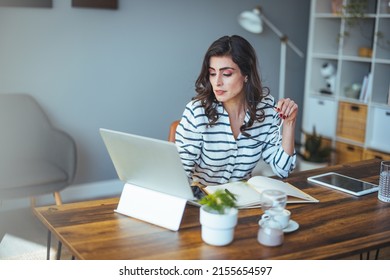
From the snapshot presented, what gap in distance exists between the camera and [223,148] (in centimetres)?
199

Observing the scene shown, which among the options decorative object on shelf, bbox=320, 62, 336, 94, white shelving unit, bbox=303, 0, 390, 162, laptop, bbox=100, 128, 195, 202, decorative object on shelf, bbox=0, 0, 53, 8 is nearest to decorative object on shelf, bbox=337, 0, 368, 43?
white shelving unit, bbox=303, 0, 390, 162

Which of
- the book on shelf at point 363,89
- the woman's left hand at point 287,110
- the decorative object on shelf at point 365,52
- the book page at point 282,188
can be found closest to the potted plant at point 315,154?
the book on shelf at point 363,89

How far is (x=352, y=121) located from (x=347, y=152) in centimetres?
24

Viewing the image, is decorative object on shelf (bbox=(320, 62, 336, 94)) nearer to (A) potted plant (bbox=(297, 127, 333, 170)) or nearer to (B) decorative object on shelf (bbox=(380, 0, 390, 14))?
(A) potted plant (bbox=(297, 127, 333, 170))

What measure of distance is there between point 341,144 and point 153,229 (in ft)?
9.51

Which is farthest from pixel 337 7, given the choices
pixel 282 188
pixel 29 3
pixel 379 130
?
pixel 282 188

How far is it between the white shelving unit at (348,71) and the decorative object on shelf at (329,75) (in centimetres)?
4

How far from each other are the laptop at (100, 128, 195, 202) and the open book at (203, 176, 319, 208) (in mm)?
233

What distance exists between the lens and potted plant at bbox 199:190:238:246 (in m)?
1.35

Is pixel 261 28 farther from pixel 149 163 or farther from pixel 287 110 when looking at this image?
pixel 149 163

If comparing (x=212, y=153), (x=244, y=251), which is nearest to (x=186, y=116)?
(x=212, y=153)

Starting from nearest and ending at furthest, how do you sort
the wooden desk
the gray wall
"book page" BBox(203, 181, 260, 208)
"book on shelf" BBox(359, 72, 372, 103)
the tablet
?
the wooden desk < "book page" BBox(203, 181, 260, 208) < the tablet < the gray wall < "book on shelf" BBox(359, 72, 372, 103)

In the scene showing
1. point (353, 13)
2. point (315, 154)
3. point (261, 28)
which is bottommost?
point (315, 154)

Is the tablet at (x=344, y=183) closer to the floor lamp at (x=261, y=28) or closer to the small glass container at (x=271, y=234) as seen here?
the small glass container at (x=271, y=234)
